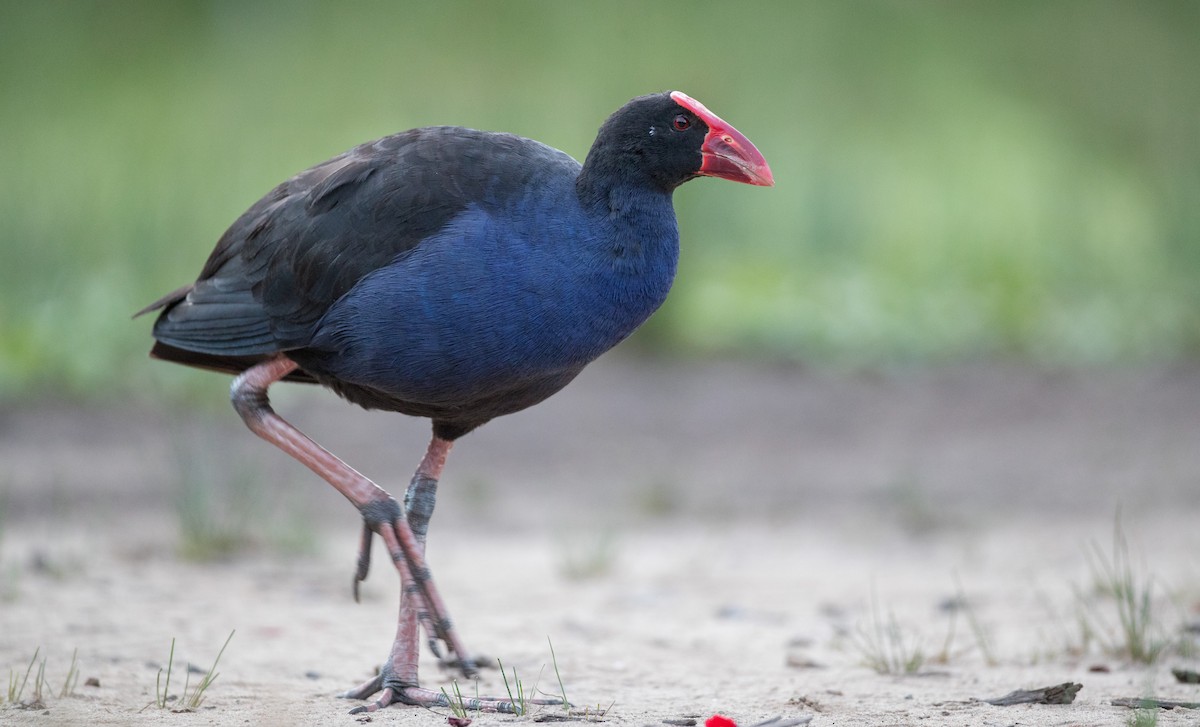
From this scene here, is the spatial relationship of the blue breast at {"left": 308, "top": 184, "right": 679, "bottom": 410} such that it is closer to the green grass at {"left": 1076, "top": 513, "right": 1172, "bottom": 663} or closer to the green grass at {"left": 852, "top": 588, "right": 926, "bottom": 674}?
the green grass at {"left": 852, "top": 588, "right": 926, "bottom": 674}

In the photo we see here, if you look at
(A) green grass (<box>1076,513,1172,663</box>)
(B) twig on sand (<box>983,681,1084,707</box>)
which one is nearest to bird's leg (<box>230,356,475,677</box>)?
(B) twig on sand (<box>983,681,1084,707</box>)

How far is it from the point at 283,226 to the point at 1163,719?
8.31 feet

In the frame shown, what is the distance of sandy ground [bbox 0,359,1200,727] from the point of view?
3.72 metres

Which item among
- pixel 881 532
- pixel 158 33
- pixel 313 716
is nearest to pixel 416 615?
pixel 313 716

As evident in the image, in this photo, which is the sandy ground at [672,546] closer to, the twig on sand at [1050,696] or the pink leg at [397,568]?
the twig on sand at [1050,696]

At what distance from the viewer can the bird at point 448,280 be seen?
336 centimetres

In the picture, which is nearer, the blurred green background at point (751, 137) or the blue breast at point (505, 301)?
the blue breast at point (505, 301)

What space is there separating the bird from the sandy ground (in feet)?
1.84

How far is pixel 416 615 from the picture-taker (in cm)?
358

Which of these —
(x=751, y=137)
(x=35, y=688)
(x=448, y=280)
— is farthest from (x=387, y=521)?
(x=751, y=137)

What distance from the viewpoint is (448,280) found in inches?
132

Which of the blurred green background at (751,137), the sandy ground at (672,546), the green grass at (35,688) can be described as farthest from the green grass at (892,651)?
the blurred green background at (751,137)

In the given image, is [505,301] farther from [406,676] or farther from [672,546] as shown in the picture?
[672,546]

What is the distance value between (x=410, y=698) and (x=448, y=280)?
1066 millimetres
